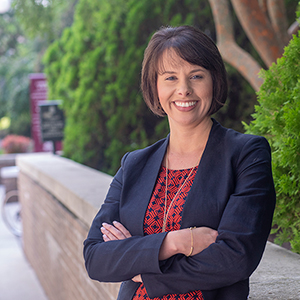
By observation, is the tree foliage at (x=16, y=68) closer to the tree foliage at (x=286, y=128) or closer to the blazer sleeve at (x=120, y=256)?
the tree foliage at (x=286, y=128)

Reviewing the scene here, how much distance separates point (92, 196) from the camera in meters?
A: 3.94

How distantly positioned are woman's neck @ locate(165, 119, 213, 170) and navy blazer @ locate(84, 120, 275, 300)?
0.06 meters

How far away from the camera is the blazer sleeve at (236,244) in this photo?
1.51 metres

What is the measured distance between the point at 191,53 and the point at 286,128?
2.49 feet

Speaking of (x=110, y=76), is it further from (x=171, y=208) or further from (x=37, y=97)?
(x=171, y=208)

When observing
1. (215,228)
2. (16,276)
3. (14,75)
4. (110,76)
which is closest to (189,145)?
(215,228)

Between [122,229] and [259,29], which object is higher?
[259,29]

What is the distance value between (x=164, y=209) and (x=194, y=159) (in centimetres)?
25

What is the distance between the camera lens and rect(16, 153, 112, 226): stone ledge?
3823 mm

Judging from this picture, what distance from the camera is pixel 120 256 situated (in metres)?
1.68

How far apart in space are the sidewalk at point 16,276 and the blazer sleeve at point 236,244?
5.31 metres

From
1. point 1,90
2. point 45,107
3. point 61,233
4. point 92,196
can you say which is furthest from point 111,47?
point 1,90

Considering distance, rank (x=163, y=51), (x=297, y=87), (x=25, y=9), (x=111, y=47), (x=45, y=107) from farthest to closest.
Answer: (x=45, y=107)
(x=111, y=47)
(x=25, y=9)
(x=297, y=87)
(x=163, y=51)

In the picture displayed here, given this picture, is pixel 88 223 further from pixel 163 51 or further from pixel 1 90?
pixel 1 90
